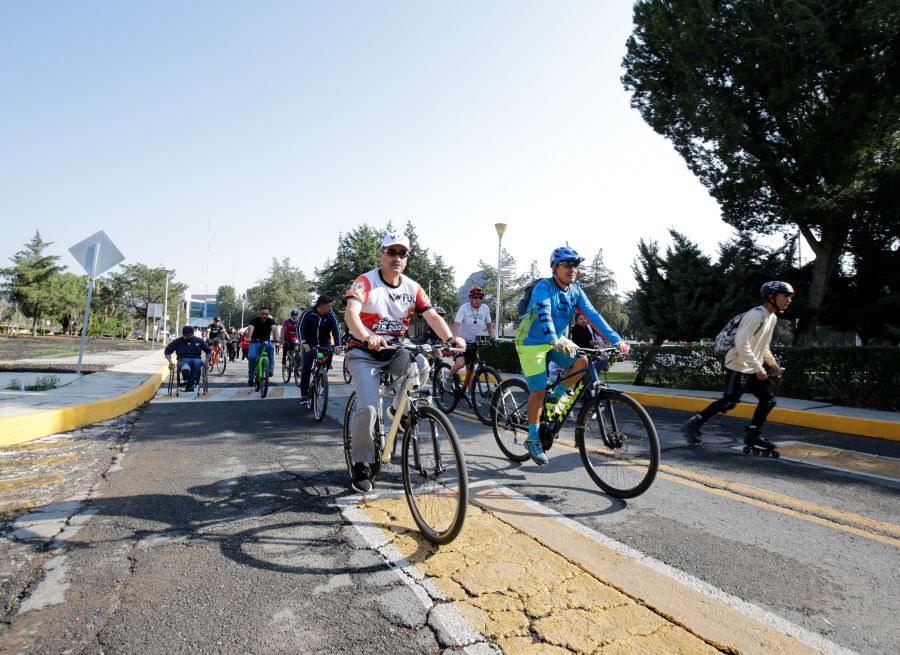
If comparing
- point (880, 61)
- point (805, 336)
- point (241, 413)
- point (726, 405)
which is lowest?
point (241, 413)

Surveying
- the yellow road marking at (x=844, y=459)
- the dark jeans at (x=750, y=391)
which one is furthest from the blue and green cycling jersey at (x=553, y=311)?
the yellow road marking at (x=844, y=459)

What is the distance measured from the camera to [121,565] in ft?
9.14

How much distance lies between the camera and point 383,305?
13.1 feet

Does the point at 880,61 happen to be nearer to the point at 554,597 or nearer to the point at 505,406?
the point at 505,406

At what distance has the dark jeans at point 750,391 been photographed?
5.92m

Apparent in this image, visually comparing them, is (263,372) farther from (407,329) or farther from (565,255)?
(565,255)

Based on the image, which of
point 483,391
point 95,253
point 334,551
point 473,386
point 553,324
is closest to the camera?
point 334,551

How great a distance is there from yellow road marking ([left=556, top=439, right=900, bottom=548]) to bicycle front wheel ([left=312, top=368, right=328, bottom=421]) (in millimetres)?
4832

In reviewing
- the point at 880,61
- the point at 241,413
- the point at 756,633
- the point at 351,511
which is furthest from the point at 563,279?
the point at 880,61

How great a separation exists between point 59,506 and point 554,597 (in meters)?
3.51

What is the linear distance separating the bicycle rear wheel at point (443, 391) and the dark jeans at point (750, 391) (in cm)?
373

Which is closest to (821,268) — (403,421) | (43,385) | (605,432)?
(605,432)

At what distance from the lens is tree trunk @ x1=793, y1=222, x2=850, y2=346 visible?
15.7 m

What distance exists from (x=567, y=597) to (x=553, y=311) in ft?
9.16
